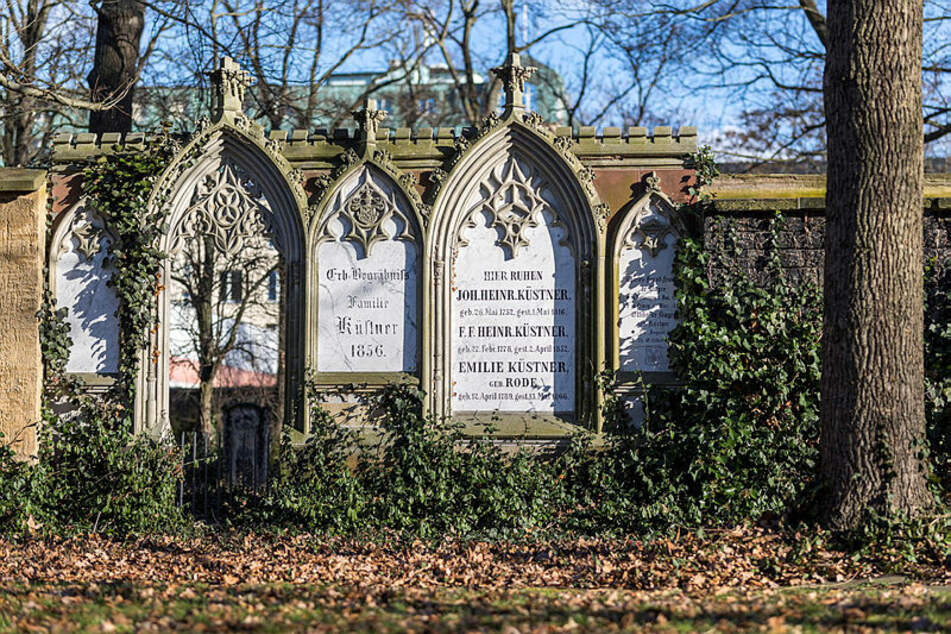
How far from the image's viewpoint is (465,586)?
287 inches

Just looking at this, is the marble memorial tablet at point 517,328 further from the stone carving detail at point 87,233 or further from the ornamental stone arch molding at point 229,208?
the stone carving detail at point 87,233

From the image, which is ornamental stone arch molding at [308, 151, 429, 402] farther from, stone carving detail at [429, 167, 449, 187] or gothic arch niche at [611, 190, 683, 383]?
gothic arch niche at [611, 190, 683, 383]

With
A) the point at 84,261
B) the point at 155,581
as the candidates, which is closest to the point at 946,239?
the point at 155,581

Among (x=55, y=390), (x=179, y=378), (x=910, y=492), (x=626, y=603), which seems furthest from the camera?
(x=179, y=378)

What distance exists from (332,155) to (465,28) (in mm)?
11993

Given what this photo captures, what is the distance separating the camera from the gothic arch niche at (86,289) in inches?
405

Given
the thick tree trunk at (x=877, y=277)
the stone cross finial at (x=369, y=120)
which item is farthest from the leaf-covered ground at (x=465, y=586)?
the stone cross finial at (x=369, y=120)

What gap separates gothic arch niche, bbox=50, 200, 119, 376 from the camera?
33.7 feet

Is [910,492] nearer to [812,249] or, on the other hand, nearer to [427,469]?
[812,249]

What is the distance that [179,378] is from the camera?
2747 cm

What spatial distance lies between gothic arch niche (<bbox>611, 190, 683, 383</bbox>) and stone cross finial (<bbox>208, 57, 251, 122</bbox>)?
404 centimetres

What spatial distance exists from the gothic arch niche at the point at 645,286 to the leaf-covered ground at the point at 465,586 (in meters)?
1.88

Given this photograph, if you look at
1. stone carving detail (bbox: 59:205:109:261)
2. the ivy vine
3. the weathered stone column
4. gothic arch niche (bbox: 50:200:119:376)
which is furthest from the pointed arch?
the weathered stone column

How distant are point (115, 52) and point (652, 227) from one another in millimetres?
8000
